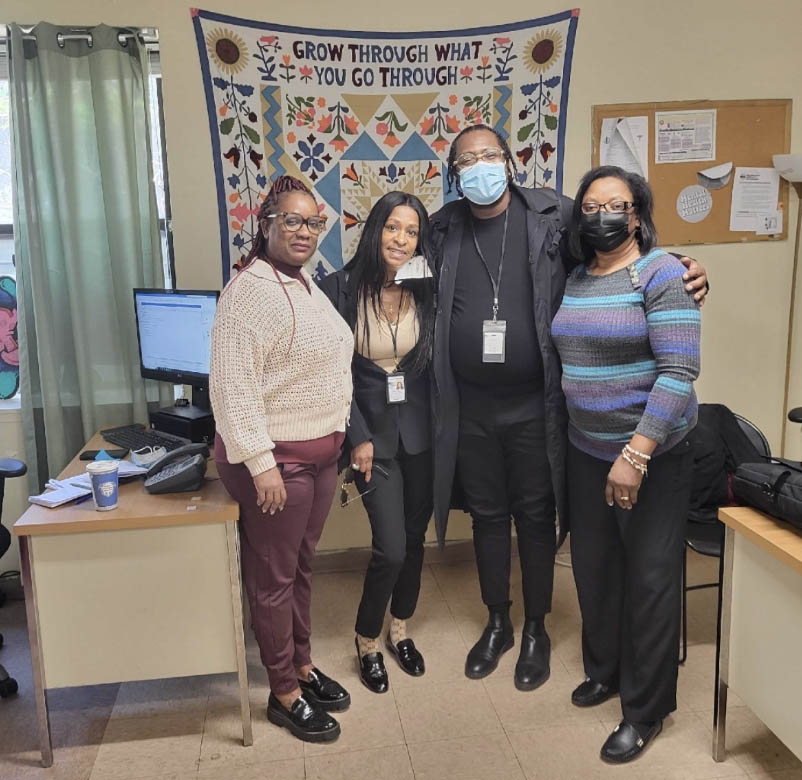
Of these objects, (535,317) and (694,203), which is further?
(694,203)

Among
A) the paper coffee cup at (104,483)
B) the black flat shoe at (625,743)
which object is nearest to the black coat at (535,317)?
the black flat shoe at (625,743)

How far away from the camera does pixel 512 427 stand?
223 cm

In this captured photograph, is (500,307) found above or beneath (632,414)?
above

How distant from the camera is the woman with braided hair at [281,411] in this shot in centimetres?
183

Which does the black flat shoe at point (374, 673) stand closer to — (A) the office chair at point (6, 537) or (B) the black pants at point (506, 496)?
(B) the black pants at point (506, 496)

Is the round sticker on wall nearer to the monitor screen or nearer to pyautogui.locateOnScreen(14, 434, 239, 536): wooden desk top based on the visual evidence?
the monitor screen

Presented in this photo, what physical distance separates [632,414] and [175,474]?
3.99 ft

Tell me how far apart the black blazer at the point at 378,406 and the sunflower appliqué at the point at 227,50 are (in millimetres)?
1133

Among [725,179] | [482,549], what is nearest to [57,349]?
[482,549]

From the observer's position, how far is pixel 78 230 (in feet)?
9.23

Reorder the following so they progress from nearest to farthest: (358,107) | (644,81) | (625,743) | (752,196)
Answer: (625,743) < (358,107) < (644,81) < (752,196)

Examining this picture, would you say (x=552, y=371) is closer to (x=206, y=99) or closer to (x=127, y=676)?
(x=127, y=676)

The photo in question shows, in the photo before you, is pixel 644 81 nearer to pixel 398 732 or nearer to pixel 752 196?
pixel 752 196

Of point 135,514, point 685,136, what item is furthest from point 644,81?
point 135,514
